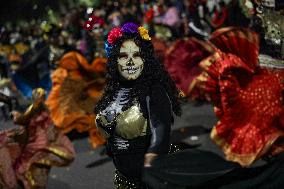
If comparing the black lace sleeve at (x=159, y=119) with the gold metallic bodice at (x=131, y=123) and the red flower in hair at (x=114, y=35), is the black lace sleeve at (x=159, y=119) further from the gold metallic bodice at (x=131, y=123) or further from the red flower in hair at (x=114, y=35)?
the red flower in hair at (x=114, y=35)

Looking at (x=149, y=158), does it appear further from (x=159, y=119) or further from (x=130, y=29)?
(x=130, y=29)

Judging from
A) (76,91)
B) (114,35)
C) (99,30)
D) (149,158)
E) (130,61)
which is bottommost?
(76,91)

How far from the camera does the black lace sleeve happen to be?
11.4ft

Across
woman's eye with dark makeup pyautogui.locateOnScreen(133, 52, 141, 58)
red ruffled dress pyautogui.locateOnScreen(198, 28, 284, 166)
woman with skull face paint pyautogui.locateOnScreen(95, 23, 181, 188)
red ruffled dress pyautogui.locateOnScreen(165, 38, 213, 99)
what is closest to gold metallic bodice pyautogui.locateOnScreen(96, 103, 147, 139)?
woman with skull face paint pyautogui.locateOnScreen(95, 23, 181, 188)

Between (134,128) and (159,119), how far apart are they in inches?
7.8

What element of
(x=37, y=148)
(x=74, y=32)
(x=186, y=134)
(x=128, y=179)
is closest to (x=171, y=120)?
(x=128, y=179)

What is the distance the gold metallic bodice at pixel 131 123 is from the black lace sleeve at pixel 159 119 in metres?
0.08

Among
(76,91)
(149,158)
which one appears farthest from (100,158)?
(149,158)

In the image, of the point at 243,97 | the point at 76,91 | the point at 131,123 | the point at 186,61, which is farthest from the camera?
the point at 186,61

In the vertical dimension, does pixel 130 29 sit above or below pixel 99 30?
above

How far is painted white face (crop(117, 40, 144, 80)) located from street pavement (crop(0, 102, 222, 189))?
262cm

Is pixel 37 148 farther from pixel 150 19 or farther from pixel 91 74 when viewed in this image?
pixel 150 19

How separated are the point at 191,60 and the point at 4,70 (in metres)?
3.93

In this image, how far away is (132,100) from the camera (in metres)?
3.68
